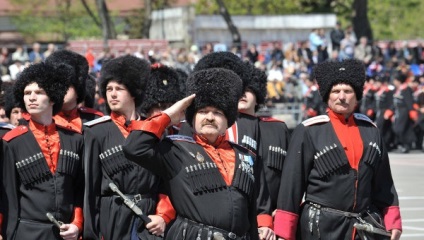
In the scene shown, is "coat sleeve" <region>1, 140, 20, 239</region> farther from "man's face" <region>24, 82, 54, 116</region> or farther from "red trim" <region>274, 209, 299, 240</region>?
"red trim" <region>274, 209, 299, 240</region>

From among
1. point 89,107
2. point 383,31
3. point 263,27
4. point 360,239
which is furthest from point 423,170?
point 383,31

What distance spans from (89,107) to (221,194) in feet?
15.0

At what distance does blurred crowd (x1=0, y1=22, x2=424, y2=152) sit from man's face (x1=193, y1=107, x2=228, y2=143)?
56.2 feet

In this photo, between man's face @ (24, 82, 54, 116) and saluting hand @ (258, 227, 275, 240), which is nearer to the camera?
saluting hand @ (258, 227, 275, 240)

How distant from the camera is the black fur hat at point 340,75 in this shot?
9.43m

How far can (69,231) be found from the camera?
945 centimetres

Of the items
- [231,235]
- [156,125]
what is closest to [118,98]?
[156,125]

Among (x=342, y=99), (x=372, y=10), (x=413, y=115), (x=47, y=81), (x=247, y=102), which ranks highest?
(x=47, y=81)

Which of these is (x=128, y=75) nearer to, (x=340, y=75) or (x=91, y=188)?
(x=91, y=188)

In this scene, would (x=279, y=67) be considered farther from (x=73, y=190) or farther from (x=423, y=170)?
(x=73, y=190)

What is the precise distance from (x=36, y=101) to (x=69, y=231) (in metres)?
1.04

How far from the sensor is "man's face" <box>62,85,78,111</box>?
1106 centimetres

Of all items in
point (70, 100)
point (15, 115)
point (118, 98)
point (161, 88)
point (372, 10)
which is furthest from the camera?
point (372, 10)

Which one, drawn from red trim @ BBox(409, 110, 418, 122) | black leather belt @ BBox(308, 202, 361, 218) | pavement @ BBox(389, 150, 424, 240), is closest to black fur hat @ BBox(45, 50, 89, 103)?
black leather belt @ BBox(308, 202, 361, 218)
